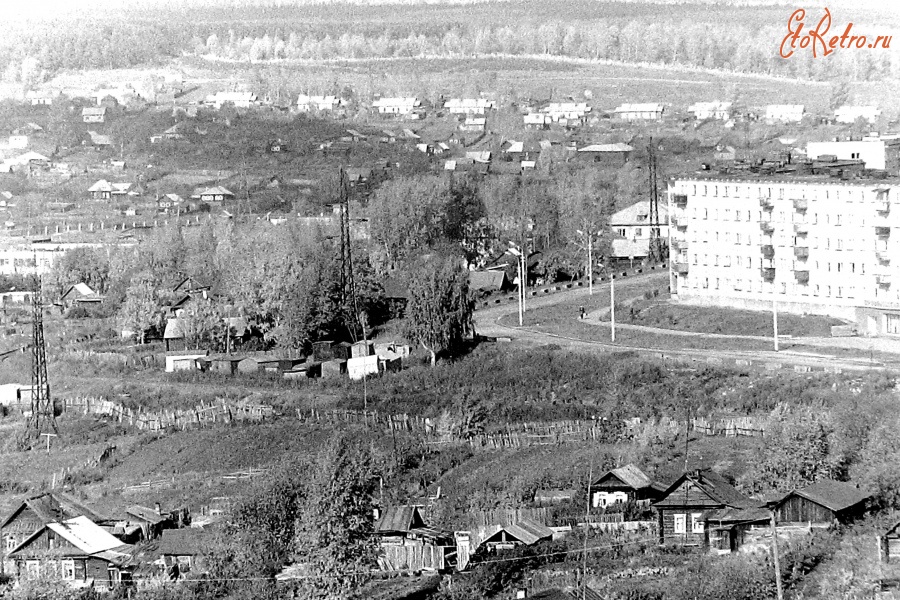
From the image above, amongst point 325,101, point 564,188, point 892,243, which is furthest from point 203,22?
point 892,243

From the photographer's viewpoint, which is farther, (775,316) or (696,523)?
(775,316)

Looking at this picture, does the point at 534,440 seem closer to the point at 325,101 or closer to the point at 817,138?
the point at 817,138

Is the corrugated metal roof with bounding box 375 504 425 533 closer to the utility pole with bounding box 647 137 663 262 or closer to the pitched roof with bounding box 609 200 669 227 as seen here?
the utility pole with bounding box 647 137 663 262

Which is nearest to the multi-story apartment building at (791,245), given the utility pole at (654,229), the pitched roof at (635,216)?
the utility pole at (654,229)

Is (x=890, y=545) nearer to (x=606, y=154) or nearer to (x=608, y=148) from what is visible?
(x=606, y=154)

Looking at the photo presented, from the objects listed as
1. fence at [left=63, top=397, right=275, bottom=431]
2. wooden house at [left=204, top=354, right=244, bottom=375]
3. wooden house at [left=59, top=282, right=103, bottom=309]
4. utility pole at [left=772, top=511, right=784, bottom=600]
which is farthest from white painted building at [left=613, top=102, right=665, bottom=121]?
utility pole at [left=772, top=511, right=784, bottom=600]

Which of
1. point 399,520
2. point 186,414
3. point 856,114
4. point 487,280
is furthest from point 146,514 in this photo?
point 856,114
